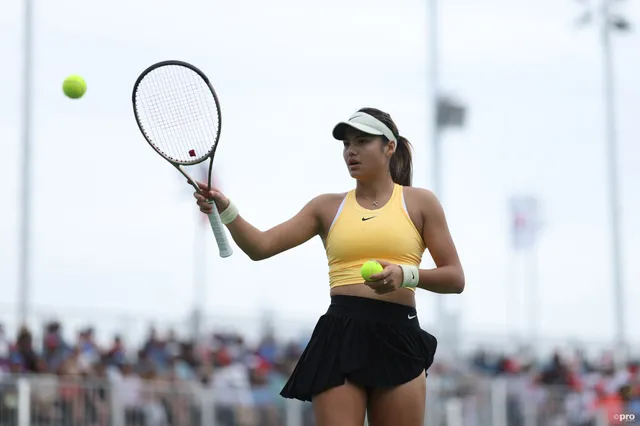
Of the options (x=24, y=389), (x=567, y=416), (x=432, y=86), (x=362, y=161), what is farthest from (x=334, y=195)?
(x=432, y=86)

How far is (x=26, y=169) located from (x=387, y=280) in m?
16.5

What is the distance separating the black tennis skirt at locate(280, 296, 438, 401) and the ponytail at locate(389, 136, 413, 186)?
30.4 inches

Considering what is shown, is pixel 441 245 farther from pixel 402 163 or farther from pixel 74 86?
pixel 74 86

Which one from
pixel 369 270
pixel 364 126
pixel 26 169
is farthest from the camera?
pixel 26 169

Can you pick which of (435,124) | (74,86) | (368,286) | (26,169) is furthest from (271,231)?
(435,124)

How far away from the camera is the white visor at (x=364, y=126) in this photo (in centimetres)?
689

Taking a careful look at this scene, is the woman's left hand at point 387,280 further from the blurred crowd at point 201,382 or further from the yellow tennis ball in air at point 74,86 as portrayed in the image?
the blurred crowd at point 201,382

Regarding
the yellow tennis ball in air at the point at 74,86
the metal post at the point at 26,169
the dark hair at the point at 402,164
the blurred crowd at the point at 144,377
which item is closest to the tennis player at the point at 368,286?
the dark hair at the point at 402,164

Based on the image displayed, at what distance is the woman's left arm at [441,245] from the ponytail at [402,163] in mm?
292

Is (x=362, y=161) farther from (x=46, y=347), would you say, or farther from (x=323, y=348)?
(x=46, y=347)

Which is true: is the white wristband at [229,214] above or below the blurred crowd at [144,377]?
above

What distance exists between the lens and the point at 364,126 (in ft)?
22.7

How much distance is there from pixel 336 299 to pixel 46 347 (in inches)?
372

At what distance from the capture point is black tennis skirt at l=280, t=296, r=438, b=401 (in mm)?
6777
